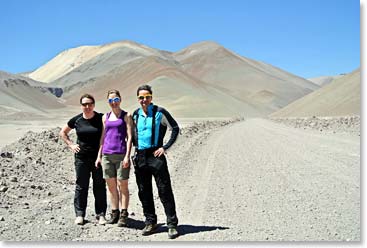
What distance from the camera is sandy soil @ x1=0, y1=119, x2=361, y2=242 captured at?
6.17 metres

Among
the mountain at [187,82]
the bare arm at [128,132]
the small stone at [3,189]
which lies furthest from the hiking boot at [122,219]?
the mountain at [187,82]

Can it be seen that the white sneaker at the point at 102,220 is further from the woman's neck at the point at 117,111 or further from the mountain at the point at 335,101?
the mountain at the point at 335,101

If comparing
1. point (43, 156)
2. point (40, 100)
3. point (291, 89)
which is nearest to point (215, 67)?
point (291, 89)

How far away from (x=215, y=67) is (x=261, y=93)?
111 ft

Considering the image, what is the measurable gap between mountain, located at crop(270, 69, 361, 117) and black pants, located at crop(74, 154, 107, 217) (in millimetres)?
47189

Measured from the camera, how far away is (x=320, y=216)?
22.4 ft

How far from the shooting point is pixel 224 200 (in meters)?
8.25

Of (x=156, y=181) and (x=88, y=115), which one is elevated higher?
(x=88, y=115)

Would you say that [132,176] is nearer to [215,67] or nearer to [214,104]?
[214,104]

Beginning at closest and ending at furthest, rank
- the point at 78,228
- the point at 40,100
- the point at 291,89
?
the point at 78,228, the point at 40,100, the point at 291,89

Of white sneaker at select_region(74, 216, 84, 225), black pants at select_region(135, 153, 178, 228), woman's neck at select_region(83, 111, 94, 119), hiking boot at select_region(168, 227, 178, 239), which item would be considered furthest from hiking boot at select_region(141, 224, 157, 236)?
woman's neck at select_region(83, 111, 94, 119)

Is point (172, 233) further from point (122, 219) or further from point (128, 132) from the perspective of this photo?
point (128, 132)

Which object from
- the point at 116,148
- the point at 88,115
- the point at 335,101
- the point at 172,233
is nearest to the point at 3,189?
the point at 88,115

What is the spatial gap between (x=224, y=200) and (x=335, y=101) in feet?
180
